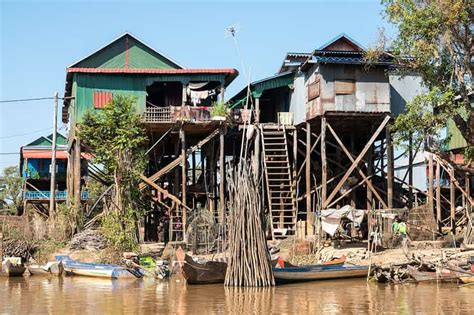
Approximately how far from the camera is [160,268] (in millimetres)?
21469

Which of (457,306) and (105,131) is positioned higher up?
(105,131)

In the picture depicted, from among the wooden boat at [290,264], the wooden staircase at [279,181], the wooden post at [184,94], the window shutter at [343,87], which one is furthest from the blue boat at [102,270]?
the window shutter at [343,87]

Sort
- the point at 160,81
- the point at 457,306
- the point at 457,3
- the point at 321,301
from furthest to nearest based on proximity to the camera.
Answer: the point at 160,81 < the point at 457,3 < the point at 321,301 < the point at 457,306

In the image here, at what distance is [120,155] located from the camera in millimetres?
24719

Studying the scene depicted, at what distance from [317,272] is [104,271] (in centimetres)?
670

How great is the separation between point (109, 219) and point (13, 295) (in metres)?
5.94

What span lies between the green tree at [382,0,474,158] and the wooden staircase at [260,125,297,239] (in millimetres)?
7401

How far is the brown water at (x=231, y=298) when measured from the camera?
1505cm

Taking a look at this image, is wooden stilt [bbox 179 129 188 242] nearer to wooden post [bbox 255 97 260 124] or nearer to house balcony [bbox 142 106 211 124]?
house balcony [bbox 142 106 211 124]

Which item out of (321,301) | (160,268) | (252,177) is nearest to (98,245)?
(160,268)

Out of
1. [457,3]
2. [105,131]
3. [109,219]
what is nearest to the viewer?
[457,3]

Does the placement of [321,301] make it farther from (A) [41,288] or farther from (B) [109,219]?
(B) [109,219]

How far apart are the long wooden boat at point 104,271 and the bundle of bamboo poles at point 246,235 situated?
4896mm

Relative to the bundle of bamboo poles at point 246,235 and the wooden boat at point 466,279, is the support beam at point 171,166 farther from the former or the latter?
the wooden boat at point 466,279
